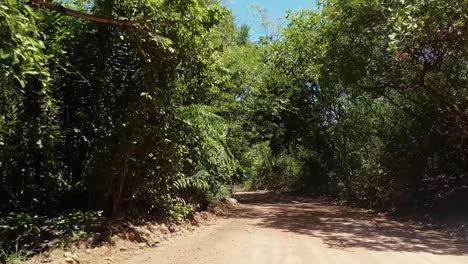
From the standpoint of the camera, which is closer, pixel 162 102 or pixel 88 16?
pixel 88 16

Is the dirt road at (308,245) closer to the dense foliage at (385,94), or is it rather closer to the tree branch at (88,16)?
the dense foliage at (385,94)

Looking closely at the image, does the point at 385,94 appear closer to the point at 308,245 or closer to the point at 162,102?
the point at 308,245

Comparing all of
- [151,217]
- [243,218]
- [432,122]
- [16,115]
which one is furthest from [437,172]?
[16,115]

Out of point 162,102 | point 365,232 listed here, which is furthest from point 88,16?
point 365,232

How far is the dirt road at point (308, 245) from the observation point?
915 centimetres

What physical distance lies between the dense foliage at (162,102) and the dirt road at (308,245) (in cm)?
139

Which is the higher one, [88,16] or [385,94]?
[385,94]

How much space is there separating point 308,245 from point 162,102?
4.36m

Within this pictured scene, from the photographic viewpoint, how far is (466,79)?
645 inches

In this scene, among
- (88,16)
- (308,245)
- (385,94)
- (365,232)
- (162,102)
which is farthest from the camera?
(385,94)

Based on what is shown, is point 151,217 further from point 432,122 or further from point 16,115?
point 432,122

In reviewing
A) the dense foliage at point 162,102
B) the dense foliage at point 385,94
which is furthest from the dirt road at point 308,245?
the dense foliage at point 385,94

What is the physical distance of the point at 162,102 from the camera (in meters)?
10.2

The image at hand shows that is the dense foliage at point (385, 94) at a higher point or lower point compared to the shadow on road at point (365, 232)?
higher
